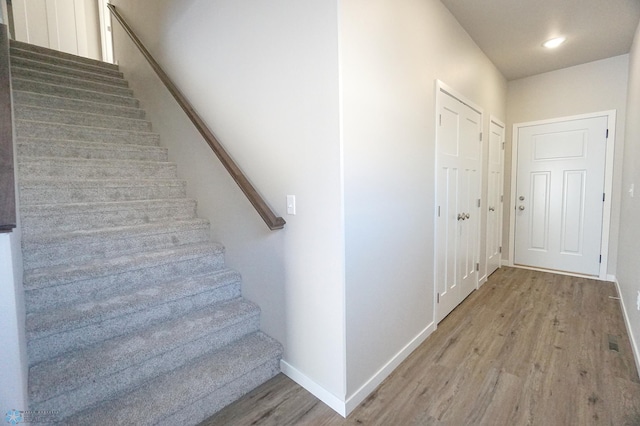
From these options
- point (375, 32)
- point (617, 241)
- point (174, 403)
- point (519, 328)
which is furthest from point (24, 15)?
point (617, 241)

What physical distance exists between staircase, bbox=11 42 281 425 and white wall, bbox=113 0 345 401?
0.28 metres

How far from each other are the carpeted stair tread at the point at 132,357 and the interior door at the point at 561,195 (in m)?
3.91

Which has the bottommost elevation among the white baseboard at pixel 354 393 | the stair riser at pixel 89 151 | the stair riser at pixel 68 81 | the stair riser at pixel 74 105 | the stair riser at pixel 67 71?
the white baseboard at pixel 354 393

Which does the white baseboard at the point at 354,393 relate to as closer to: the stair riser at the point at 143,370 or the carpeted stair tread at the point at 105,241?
the stair riser at the point at 143,370

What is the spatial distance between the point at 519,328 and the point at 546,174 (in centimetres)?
242

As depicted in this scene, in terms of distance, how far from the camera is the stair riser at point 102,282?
1.60 m

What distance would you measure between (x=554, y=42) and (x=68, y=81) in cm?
509

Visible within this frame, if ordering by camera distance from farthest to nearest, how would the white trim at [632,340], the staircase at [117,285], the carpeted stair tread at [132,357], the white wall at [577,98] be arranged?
the white wall at [577,98], the white trim at [632,340], the staircase at [117,285], the carpeted stair tread at [132,357]

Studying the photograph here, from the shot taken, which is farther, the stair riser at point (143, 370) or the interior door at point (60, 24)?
the interior door at point (60, 24)

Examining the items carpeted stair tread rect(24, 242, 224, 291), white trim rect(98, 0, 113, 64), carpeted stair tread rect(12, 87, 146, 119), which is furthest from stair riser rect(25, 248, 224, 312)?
white trim rect(98, 0, 113, 64)

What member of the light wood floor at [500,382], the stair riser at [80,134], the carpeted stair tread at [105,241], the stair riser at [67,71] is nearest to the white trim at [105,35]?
the stair riser at [67,71]

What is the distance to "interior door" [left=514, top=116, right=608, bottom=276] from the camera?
358cm

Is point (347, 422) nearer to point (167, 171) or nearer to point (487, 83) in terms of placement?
point (167, 171)

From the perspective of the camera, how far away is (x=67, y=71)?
11.1ft
